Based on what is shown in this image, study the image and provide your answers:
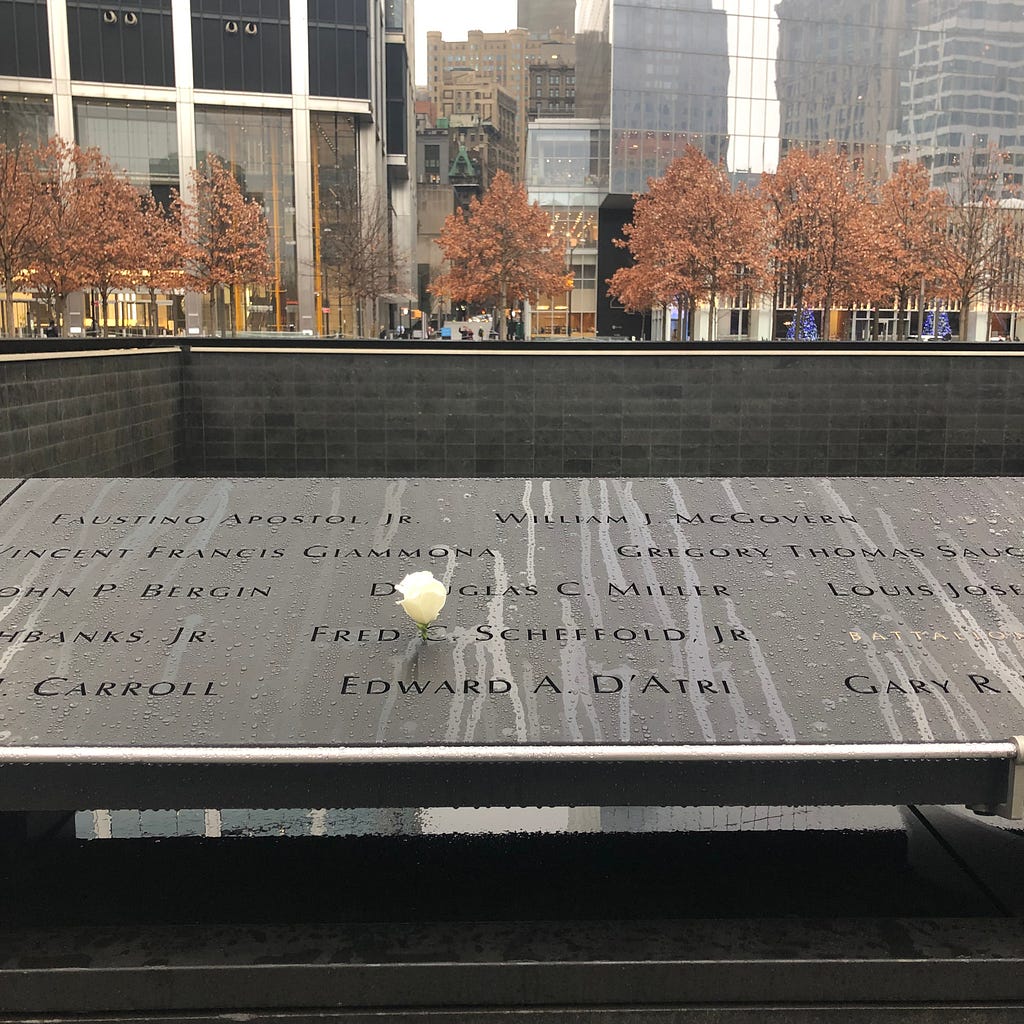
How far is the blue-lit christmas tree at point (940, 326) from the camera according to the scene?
182 feet

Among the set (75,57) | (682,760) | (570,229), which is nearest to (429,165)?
(570,229)

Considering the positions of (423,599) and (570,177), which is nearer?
(423,599)

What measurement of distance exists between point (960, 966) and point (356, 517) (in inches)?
94.4

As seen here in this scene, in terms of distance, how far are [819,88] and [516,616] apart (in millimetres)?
62564

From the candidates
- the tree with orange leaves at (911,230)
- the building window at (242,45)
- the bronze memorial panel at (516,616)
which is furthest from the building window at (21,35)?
the bronze memorial panel at (516,616)

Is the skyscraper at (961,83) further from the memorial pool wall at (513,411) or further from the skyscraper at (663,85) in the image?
the memorial pool wall at (513,411)

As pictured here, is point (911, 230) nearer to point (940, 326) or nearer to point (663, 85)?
point (940, 326)

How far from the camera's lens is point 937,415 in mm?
13430

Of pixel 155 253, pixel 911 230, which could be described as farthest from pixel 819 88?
pixel 155 253

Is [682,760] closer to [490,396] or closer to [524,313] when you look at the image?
[490,396]

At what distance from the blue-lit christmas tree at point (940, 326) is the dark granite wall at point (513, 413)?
46.0 metres

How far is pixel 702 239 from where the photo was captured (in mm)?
39469

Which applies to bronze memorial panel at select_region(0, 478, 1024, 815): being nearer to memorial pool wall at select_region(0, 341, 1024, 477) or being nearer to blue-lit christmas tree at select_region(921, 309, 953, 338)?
memorial pool wall at select_region(0, 341, 1024, 477)

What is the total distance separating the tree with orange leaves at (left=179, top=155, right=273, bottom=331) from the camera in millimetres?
40406
